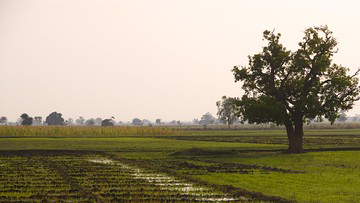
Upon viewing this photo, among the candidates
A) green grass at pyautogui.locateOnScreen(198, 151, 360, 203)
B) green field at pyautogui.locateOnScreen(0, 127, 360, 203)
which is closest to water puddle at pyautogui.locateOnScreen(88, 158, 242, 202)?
green field at pyautogui.locateOnScreen(0, 127, 360, 203)

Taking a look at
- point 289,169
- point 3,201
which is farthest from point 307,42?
point 3,201

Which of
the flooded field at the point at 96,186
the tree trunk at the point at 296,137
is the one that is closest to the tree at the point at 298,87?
the tree trunk at the point at 296,137

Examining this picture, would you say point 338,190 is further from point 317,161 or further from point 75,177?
point 317,161

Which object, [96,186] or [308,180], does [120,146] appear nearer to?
[308,180]

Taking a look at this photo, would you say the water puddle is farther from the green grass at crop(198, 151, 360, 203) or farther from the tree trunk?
the tree trunk

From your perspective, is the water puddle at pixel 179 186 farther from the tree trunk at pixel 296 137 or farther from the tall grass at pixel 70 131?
the tall grass at pixel 70 131

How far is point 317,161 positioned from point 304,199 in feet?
67.5

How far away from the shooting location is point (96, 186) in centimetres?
2441

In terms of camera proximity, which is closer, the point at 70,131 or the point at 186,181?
the point at 186,181

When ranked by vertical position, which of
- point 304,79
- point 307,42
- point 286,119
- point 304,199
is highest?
point 307,42

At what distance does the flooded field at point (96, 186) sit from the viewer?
68.1ft

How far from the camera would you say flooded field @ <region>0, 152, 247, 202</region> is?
20750mm

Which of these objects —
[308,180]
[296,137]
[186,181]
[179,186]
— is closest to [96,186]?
[179,186]

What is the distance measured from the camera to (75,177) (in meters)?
28.3
